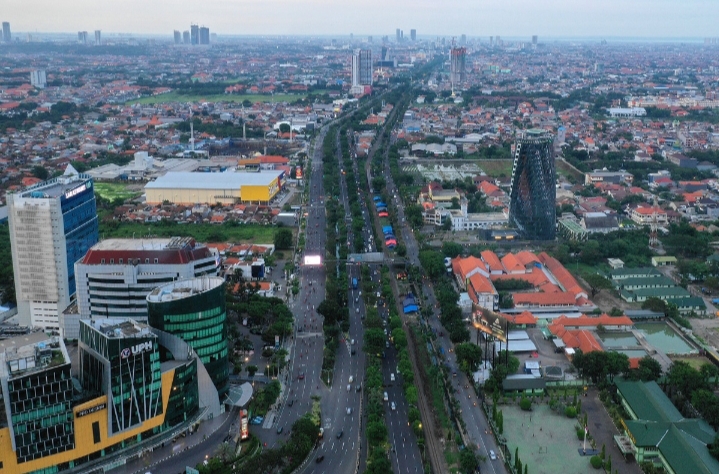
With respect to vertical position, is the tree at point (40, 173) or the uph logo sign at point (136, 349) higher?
the uph logo sign at point (136, 349)

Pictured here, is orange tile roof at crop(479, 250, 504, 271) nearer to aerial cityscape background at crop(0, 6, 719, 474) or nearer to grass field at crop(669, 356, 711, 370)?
aerial cityscape background at crop(0, 6, 719, 474)

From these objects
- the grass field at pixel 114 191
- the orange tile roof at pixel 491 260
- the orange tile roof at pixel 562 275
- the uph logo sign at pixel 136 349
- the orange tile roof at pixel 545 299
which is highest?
the uph logo sign at pixel 136 349

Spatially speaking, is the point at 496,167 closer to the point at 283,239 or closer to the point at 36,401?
the point at 283,239

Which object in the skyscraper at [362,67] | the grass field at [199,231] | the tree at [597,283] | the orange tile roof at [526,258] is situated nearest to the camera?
the tree at [597,283]

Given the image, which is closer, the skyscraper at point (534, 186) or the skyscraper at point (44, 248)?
the skyscraper at point (44, 248)

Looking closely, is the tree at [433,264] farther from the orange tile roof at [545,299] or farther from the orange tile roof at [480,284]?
the orange tile roof at [545,299]

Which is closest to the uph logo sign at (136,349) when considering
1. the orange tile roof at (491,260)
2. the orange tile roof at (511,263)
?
the orange tile roof at (491,260)

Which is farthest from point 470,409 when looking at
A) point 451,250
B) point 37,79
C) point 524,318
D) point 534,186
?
point 37,79
